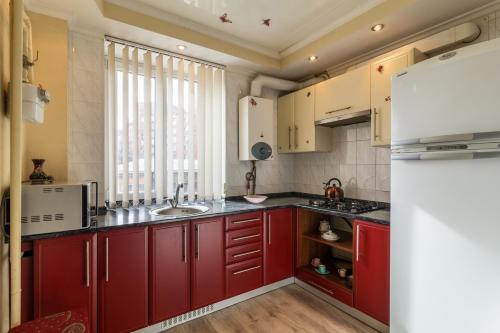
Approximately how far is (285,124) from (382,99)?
120cm

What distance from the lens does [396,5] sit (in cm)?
172

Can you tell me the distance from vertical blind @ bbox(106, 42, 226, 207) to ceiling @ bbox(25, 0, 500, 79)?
0.22m

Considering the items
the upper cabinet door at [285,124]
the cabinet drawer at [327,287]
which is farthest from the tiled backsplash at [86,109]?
the cabinet drawer at [327,287]

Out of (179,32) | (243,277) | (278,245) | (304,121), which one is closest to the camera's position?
(179,32)

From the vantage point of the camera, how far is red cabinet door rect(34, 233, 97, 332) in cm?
138

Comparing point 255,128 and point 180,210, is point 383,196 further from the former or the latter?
point 180,210

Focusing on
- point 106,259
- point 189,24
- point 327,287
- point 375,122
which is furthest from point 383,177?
point 106,259

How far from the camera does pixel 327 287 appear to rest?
2.23 meters

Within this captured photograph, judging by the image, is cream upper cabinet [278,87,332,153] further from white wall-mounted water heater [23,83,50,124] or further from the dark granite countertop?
white wall-mounted water heater [23,83,50,124]

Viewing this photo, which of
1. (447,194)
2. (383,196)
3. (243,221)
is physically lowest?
(243,221)

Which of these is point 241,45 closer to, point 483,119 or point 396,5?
point 396,5

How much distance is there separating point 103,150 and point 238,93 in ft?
5.17

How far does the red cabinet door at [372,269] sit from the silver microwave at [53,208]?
1.95 m

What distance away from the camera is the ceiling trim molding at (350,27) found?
175cm
